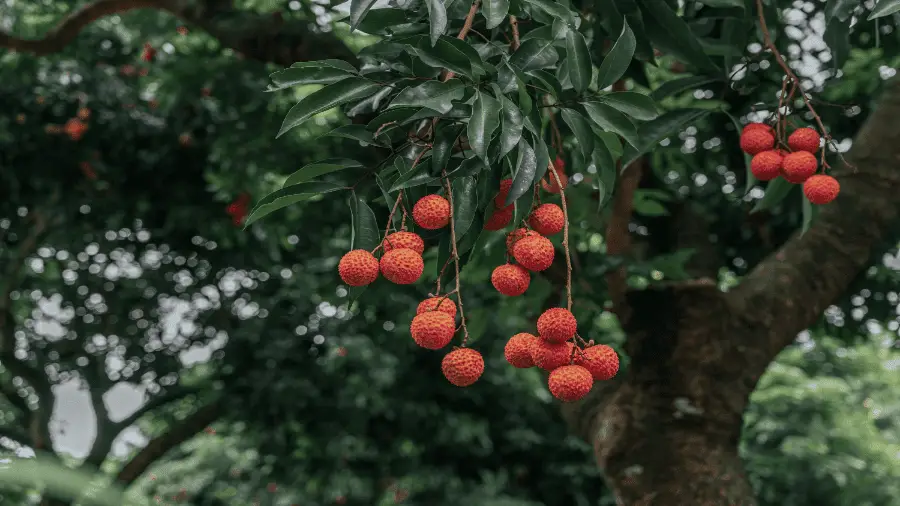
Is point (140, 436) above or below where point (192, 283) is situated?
below

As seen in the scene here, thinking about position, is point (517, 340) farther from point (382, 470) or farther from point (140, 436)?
point (140, 436)

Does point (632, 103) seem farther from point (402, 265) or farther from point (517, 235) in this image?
point (402, 265)

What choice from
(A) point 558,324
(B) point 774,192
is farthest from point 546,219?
(B) point 774,192

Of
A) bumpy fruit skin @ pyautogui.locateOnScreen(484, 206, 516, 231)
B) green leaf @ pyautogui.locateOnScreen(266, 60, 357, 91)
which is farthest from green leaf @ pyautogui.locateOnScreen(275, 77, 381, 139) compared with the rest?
bumpy fruit skin @ pyautogui.locateOnScreen(484, 206, 516, 231)

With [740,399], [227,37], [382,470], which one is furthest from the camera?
[382,470]

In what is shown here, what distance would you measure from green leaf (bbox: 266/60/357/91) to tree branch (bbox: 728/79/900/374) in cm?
216

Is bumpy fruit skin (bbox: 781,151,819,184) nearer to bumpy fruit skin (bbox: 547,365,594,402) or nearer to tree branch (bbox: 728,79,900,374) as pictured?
bumpy fruit skin (bbox: 547,365,594,402)

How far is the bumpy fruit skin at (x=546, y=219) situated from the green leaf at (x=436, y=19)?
26 centimetres

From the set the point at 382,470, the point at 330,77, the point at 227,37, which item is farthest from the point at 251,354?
the point at 330,77

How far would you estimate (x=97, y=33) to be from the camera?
552 cm

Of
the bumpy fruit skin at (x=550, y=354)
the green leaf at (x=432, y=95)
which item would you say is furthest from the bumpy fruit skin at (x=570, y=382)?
the green leaf at (x=432, y=95)

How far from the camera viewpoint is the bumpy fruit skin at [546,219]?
1163 millimetres

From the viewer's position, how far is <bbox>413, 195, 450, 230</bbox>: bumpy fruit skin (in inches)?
42.8

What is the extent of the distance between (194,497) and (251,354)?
2907 mm
